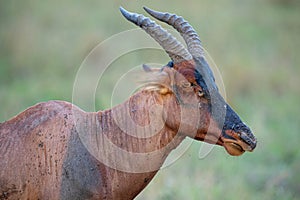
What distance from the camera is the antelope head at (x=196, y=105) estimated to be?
554 cm

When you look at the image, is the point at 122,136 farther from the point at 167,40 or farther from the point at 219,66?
the point at 219,66

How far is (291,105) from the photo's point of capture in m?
12.8

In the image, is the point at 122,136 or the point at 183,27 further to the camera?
the point at 183,27

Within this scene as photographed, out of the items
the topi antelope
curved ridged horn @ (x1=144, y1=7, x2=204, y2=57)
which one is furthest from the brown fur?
curved ridged horn @ (x1=144, y1=7, x2=204, y2=57)

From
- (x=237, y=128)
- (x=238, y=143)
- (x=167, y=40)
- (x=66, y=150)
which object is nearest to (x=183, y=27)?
(x=167, y=40)

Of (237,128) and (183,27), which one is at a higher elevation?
(183,27)

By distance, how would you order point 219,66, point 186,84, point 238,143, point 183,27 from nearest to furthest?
point 238,143
point 186,84
point 183,27
point 219,66

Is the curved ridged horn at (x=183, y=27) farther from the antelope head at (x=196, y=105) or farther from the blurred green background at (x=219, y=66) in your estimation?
the blurred green background at (x=219, y=66)

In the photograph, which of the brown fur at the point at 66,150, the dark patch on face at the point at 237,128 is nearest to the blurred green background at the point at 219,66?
the brown fur at the point at 66,150

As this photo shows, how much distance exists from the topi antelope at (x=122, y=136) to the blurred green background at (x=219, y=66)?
2.48 metres

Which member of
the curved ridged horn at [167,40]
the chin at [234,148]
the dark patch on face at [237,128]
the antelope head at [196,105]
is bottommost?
the chin at [234,148]

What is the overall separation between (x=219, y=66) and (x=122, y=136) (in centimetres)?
922

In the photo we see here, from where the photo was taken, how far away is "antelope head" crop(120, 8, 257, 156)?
5.54 metres

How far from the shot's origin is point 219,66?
48.0 feet
